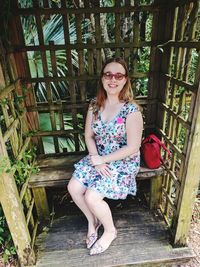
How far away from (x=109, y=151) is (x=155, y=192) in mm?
681

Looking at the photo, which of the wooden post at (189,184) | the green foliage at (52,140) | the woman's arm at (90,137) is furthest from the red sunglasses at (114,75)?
the green foliage at (52,140)

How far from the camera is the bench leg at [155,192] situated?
222 centimetres

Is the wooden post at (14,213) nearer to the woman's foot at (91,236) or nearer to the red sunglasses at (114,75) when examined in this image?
the woman's foot at (91,236)

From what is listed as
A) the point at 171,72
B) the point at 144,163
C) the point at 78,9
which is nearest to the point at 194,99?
the point at 171,72

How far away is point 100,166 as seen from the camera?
1.90 metres

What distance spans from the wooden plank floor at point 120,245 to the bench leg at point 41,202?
0.13 meters

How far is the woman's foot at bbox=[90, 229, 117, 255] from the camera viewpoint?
193 cm

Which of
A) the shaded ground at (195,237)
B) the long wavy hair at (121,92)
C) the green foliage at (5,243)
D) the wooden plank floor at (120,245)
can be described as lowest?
the shaded ground at (195,237)

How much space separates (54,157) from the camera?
242cm

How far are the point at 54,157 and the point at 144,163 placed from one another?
0.88m

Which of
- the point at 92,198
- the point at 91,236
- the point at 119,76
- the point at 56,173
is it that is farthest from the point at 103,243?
the point at 119,76

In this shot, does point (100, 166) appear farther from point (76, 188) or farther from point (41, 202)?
point (41, 202)

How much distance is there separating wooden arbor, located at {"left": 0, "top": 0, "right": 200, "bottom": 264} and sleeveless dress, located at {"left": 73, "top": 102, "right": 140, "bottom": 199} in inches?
14.0

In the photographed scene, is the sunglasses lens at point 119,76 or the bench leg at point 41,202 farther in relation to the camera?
the bench leg at point 41,202
